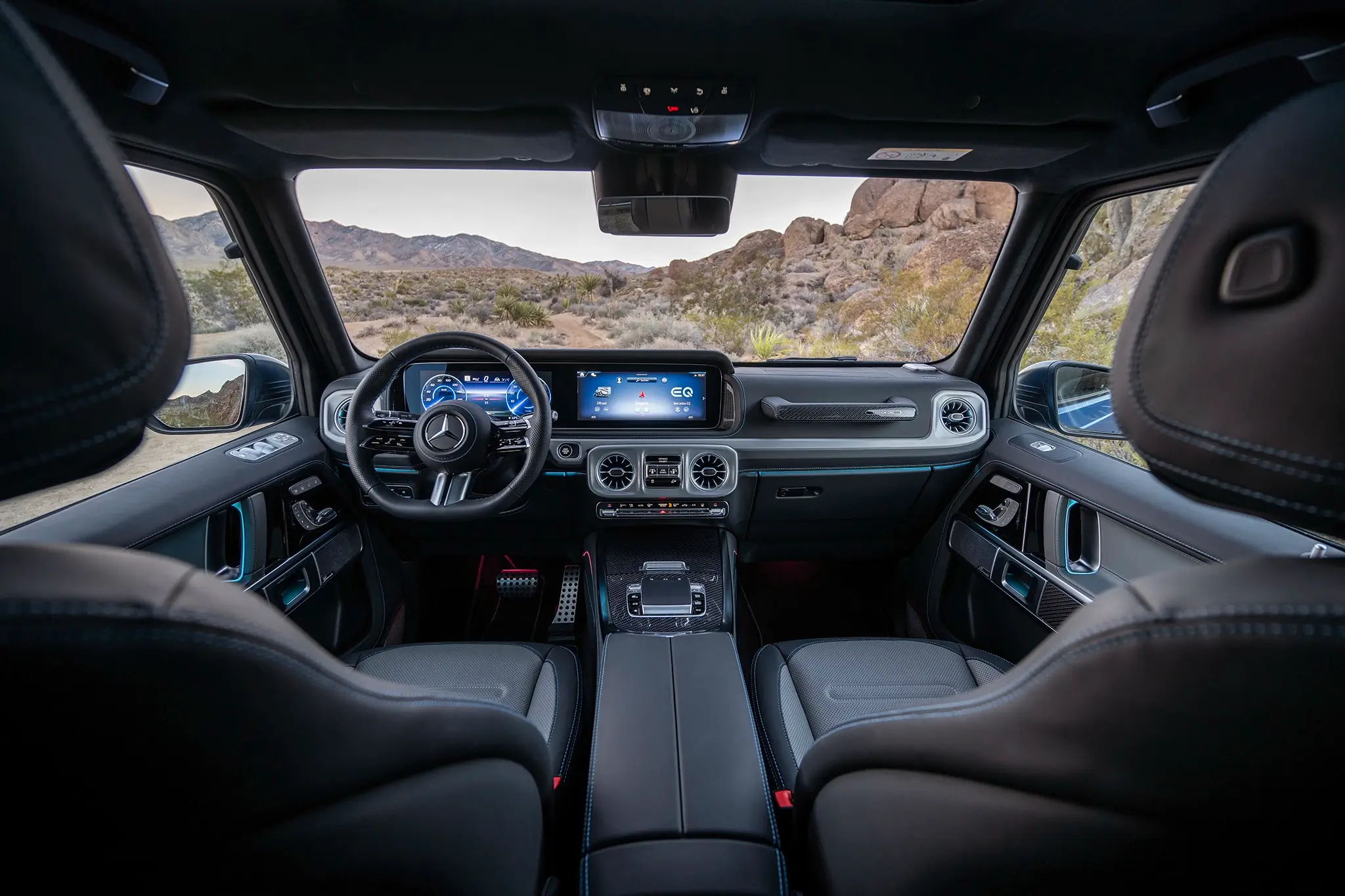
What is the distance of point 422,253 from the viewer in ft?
9.42

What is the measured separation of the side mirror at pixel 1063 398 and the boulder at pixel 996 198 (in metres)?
0.80

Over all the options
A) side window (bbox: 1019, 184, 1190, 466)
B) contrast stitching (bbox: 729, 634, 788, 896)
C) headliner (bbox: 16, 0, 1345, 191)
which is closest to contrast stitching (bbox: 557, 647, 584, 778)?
contrast stitching (bbox: 729, 634, 788, 896)

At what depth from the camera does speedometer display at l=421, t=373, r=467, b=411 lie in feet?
8.37

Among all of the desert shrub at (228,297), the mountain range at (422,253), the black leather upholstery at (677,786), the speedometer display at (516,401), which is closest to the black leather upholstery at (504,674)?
the black leather upholstery at (677,786)

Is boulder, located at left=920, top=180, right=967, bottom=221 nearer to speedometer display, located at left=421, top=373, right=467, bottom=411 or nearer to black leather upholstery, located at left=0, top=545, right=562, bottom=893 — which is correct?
speedometer display, located at left=421, top=373, right=467, bottom=411

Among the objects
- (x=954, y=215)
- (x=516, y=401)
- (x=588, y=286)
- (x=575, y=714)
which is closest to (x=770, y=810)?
(x=575, y=714)

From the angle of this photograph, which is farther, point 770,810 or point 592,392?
point 592,392

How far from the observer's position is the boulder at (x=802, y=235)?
3.15 m

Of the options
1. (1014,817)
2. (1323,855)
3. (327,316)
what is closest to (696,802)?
(1014,817)

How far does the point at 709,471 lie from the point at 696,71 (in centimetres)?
161

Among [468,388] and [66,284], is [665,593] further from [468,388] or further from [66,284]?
[66,284]

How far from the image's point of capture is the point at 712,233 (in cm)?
264

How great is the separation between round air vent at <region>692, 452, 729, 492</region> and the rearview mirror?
112 centimetres

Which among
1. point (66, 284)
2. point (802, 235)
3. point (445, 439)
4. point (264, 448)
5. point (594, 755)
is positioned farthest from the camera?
point (802, 235)
